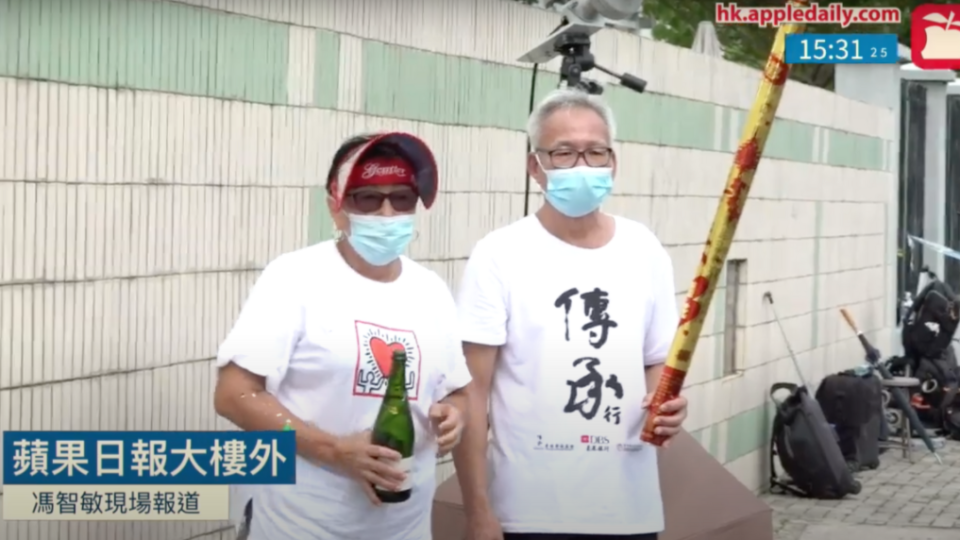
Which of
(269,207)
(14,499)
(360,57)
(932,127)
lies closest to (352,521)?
(14,499)

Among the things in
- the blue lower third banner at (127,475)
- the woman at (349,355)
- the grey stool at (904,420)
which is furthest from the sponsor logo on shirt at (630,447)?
the grey stool at (904,420)

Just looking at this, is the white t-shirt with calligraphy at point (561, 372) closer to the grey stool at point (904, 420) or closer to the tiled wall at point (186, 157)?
the tiled wall at point (186, 157)

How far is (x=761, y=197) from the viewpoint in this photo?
10.6 meters

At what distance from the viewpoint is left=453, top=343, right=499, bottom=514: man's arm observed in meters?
4.14

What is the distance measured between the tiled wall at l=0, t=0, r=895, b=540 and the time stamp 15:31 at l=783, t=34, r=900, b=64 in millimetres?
974

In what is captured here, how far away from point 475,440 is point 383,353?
49 cm

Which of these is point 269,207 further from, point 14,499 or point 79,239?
point 14,499

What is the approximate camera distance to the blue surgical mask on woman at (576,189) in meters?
4.28

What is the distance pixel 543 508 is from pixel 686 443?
1320 mm

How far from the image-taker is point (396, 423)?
12.5 feet

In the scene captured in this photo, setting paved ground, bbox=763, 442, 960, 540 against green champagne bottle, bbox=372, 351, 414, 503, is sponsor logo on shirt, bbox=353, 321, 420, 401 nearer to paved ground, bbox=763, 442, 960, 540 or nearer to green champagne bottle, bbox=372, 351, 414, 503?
green champagne bottle, bbox=372, 351, 414, 503

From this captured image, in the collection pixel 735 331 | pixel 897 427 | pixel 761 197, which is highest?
pixel 761 197

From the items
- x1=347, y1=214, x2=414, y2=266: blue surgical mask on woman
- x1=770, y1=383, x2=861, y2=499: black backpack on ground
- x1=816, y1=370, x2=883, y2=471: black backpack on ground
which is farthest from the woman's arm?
x1=816, y1=370, x2=883, y2=471: black backpack on ground

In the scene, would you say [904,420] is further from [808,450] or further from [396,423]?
[396,423]
